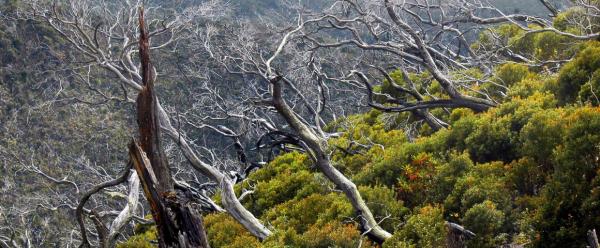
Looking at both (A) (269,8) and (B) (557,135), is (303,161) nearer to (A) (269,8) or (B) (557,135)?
(B) (557,135)

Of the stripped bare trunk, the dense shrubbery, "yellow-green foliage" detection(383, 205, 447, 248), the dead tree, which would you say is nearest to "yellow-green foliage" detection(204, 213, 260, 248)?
the dense shrubbery

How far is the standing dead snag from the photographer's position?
15.8ft

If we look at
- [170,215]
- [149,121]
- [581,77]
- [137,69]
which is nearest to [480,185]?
[581,77]

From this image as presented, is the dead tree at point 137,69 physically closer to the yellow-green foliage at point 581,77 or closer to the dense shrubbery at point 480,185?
the dense shrubbery at point 480,185

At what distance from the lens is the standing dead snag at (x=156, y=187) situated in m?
4.82

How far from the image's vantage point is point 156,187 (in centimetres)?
487

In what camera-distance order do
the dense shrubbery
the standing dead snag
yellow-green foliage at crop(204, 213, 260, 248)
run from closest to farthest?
the standing dead snag < the dense shrubbery < yellow-green foliage at crop(204, 213, 260, 248)

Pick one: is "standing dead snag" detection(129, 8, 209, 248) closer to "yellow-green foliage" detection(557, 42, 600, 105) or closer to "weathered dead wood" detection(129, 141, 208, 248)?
"weathered dead wood" detection(129, 141, 208, 248)

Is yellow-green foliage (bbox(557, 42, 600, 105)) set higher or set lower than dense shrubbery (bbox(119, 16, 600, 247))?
higher

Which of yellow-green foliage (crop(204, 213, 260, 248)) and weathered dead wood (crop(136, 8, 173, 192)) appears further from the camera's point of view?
yellow-green foliage (crop(204, 213, 260, 248))

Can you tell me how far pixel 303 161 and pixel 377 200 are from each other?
4.18 meters

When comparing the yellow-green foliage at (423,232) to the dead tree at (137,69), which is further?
the dead tree at (137,69)

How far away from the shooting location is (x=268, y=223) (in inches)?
348

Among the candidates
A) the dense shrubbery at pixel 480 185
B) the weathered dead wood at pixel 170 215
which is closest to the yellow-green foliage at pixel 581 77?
the dense shrubbery at pixel 480 185
